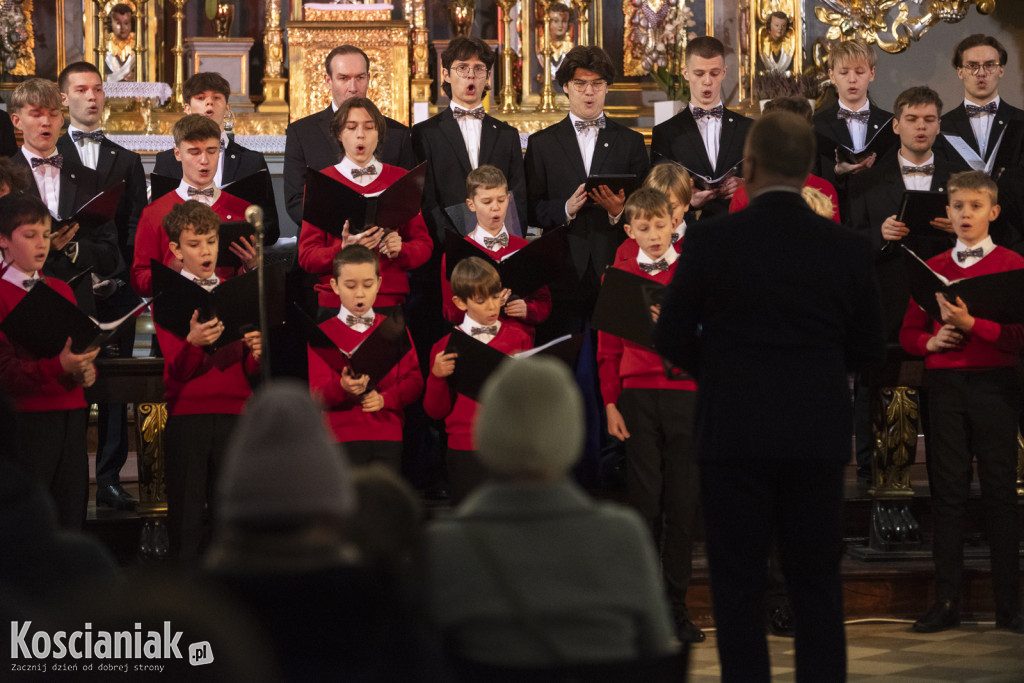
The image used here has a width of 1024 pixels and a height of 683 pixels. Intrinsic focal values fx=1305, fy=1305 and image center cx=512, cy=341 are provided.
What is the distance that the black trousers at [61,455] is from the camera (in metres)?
3.99

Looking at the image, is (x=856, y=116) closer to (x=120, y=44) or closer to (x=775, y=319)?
(x=775, y=319)

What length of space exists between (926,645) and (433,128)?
9.02 feet

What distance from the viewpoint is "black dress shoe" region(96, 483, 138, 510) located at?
15.6 ft

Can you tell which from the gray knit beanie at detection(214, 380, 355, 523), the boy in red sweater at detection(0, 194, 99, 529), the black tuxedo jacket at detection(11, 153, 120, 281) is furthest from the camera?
the black tuxedo jacket at detection(11, 153, 120, 281)

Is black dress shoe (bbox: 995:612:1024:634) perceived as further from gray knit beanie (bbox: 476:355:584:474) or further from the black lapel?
gray knit beanie (bbox: 476:355:584:474)

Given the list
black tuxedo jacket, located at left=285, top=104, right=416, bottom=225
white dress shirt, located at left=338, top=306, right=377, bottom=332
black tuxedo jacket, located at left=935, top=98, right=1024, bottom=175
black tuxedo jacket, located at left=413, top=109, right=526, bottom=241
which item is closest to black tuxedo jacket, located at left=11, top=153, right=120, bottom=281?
black tuxedo jacket, located at left=285, top=104, right=416, bottom=225

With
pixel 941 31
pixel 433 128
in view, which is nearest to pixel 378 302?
pixel 433 128

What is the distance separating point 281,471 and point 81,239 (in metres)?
3.45

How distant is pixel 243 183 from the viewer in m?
4.59

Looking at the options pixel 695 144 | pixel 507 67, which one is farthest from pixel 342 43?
pixel 695 144

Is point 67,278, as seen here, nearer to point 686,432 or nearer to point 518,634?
point 686,432

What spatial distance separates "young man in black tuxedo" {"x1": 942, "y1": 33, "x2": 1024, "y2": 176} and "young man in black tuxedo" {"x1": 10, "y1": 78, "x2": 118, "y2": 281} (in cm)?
335

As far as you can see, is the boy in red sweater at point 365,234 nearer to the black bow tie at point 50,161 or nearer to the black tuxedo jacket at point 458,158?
the black tuxedo jacket at point 458,158

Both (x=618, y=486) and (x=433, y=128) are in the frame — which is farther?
(x=433, y=128)
